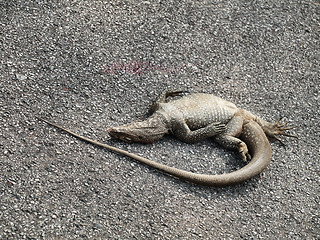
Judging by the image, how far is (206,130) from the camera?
5.06 meters

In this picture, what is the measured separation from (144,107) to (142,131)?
0.60 metres

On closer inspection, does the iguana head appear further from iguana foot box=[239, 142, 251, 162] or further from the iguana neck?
iguana foot box=[239, 142, 251, 162]

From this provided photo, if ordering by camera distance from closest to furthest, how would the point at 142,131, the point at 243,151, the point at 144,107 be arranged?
the point at 142,131 < the point at 243,151 < the point at 144,107

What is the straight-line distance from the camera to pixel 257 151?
502 cm

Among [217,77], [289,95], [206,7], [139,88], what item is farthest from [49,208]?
[206,7]

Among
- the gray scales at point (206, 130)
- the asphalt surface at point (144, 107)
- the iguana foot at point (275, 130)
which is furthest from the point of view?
the iguana foot at point (275, 130)

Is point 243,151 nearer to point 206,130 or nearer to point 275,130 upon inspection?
point 206,130

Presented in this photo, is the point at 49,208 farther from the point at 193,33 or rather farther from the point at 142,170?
the point at 193,33

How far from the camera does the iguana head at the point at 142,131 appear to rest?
484 cm

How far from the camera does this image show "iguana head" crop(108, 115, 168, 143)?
484 centimetres

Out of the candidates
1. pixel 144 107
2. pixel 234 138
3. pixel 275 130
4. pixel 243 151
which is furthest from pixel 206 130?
pixel 275 130

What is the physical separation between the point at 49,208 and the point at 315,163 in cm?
307

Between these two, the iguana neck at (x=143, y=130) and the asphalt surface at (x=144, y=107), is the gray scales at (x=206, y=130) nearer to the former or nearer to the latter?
the iguana neck at (x=143, y=130)

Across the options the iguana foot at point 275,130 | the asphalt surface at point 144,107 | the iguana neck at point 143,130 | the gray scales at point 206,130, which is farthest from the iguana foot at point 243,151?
the iguana neck at point 143,130
